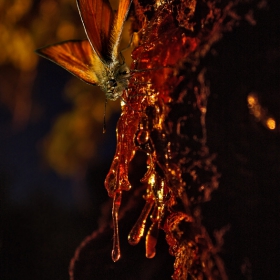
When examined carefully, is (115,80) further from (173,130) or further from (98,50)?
(173,130)

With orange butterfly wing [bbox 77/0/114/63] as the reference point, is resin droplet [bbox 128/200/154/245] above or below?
below

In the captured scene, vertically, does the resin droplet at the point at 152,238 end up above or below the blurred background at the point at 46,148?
below

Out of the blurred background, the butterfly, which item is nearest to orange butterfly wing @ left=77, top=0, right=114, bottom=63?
the butterfly

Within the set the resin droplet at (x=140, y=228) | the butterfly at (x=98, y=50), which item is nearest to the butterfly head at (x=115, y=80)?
the butterfly at (x=98, y=50)

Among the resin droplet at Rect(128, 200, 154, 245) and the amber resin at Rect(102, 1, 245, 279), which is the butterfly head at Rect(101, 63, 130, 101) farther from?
the resin droplet at Rect(128, 200, 154, 245)

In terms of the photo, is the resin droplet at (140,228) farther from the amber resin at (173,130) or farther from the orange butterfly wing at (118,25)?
the orange butterfly wing at (118,25)

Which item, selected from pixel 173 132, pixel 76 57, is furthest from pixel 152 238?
pixel 76 57
